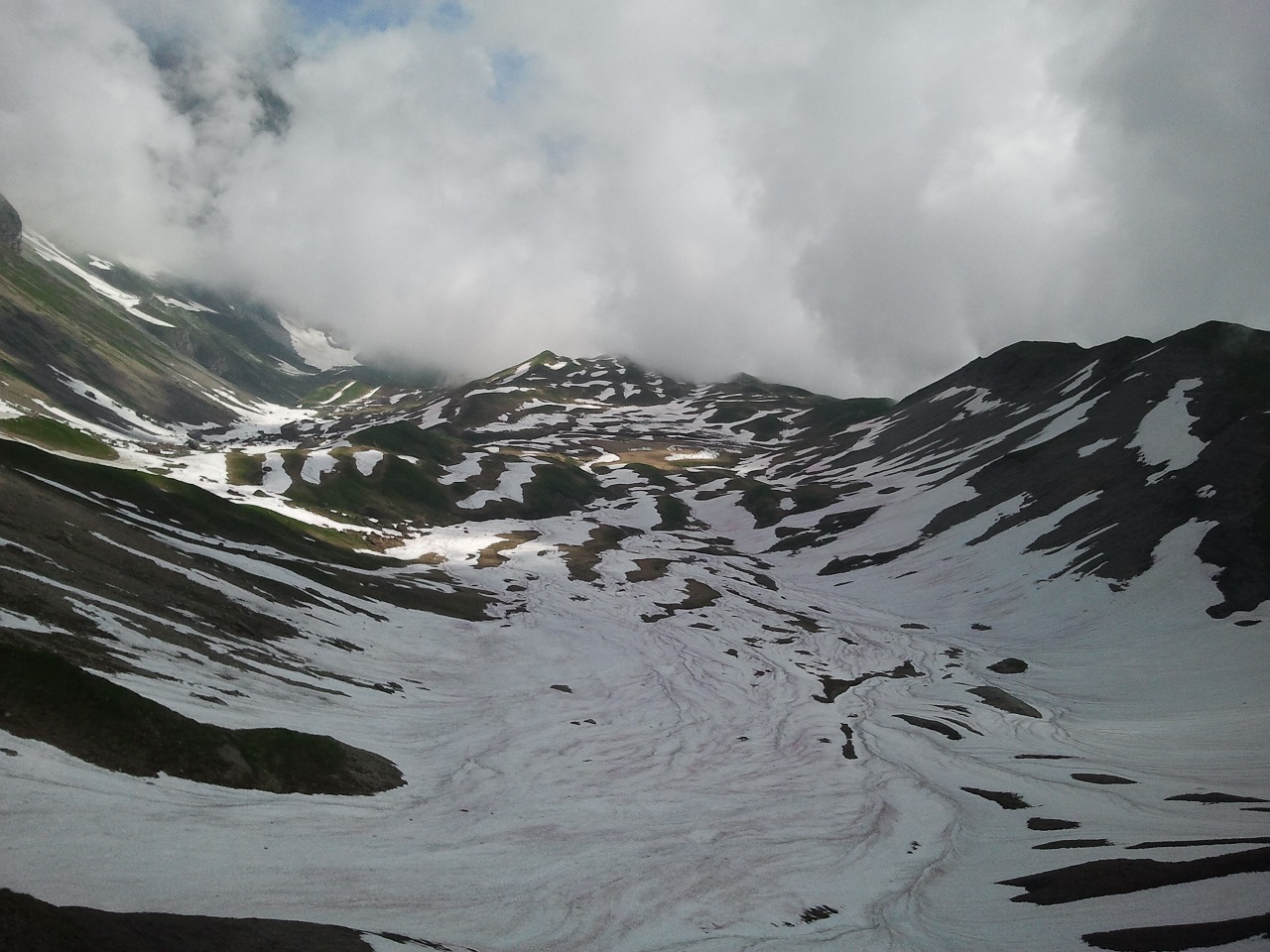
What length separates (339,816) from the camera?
22766mm

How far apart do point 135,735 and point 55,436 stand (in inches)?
3703

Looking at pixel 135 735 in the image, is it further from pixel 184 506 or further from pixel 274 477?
pixel 274 477

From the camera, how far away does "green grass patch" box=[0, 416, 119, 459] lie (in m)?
85.6

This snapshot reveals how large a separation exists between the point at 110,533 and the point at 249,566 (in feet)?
35.2

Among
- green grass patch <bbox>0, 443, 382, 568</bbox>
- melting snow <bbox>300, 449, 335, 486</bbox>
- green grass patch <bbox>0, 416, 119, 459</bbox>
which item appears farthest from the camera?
melting snow <bbox>300, 449, 335, 486</bbox>

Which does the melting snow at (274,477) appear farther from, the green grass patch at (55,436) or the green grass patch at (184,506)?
the green grass patch at (184,506)

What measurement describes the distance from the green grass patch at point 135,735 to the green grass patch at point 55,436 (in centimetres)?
7990

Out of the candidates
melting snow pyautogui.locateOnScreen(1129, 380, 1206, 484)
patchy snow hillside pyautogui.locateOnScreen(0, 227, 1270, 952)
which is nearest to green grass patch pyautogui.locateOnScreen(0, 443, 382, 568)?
patchy snow hillside pyautogui.locateOnScreen(0, 227, 1270, 952)

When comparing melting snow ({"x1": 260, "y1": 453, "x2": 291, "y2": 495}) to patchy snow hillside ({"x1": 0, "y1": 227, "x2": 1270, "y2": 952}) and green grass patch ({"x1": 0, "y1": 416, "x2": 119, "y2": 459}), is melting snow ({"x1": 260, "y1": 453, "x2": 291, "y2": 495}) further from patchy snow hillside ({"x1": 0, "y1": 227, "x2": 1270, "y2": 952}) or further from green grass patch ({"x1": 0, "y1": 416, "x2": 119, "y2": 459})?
green grass patch ({"x1": 0, "y1": 416, "x2": 119, "y2": 459})

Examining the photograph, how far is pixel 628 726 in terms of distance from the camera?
1614 inches

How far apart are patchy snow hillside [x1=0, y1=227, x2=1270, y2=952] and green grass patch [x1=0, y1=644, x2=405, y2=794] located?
11 centimetres

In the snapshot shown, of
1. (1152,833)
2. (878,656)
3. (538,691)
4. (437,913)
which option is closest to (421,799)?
(437,913)

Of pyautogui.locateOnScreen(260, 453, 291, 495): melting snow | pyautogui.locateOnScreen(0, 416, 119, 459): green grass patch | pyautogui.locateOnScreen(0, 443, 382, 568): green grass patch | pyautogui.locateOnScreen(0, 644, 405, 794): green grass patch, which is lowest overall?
pyautogui.locateOnScreen(0, 644, 405, 794): green grass patch

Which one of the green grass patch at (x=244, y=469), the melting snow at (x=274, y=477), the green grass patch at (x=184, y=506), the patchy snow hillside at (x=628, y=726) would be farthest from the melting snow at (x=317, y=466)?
the green grass patch at (x=184, y=506)
